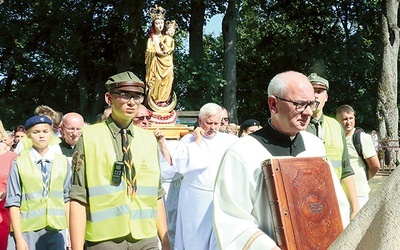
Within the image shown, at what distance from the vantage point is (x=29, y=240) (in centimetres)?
543

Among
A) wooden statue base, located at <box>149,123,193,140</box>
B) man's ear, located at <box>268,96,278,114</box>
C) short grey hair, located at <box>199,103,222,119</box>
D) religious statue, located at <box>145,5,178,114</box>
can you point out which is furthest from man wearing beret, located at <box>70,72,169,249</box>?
religious statue, located at <box>145,5,178,114</box>

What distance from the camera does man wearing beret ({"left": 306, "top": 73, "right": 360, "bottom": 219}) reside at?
502 cm

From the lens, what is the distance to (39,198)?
5.45 metres

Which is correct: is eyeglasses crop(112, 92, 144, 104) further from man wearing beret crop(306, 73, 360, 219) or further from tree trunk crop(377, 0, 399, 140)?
tree trunk crop(377, 0, 399, 140)

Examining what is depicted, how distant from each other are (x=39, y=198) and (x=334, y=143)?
2588 millimetres

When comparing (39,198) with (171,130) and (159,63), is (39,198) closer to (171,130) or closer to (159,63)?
Answer: (171,130)

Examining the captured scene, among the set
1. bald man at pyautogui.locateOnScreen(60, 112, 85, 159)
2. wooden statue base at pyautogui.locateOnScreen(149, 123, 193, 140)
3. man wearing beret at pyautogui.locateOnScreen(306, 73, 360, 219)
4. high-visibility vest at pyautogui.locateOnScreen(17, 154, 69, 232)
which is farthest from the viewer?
wooden statue base at pyautogui.locateOnScreen(149, 123, 193, 140)

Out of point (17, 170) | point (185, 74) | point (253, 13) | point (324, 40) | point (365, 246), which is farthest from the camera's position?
point (253, 13)

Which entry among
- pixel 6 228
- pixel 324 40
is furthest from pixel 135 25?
pixel 6 228

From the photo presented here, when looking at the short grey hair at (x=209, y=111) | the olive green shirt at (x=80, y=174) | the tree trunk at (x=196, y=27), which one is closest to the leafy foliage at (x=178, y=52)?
the tree trunk at (x=196, y=27)

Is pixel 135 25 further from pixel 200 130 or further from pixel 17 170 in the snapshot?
pixel 17 170

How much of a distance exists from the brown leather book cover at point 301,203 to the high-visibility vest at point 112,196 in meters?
1.33

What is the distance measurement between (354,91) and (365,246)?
30659mm

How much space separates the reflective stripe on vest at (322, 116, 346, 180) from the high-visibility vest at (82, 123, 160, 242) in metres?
1.58
